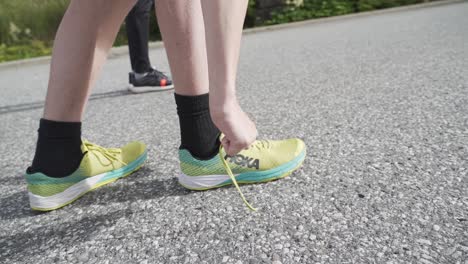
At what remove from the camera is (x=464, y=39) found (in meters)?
3.22

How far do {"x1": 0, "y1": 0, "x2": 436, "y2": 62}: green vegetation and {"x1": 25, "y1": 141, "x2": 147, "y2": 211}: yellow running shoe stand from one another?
660cm

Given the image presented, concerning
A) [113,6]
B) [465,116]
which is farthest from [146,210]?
[465,116]

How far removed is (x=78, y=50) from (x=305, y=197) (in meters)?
0.70

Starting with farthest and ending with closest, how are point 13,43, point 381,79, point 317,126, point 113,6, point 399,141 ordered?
1. point 13,43
2. point 381,79
3. point 317,126
4. point 399,141
5. point 113,6

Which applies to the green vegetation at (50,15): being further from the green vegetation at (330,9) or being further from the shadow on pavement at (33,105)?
the shadow on pavement at (33,105)

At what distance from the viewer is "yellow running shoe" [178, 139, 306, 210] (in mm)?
1091

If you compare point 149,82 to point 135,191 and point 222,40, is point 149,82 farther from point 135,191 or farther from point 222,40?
point 222,40

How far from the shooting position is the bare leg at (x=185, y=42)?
100 cm

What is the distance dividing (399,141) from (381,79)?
1.07m

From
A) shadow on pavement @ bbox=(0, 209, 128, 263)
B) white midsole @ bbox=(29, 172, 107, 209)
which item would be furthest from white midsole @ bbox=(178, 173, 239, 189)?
white midsole @ bbox=(29, 172, 107, 209)

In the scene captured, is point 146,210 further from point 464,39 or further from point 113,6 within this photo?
point 464,39

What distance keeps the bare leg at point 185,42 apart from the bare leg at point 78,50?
12cm

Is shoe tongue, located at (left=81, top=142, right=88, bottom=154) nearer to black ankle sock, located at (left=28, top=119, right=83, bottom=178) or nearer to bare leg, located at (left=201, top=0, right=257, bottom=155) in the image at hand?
black ankle sock, located at (left=28, top=119, right=83, bottom=178)

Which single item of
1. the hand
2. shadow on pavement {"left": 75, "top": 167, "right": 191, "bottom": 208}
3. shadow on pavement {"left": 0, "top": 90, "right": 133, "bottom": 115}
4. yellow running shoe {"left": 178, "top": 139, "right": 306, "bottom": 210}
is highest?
the hand
